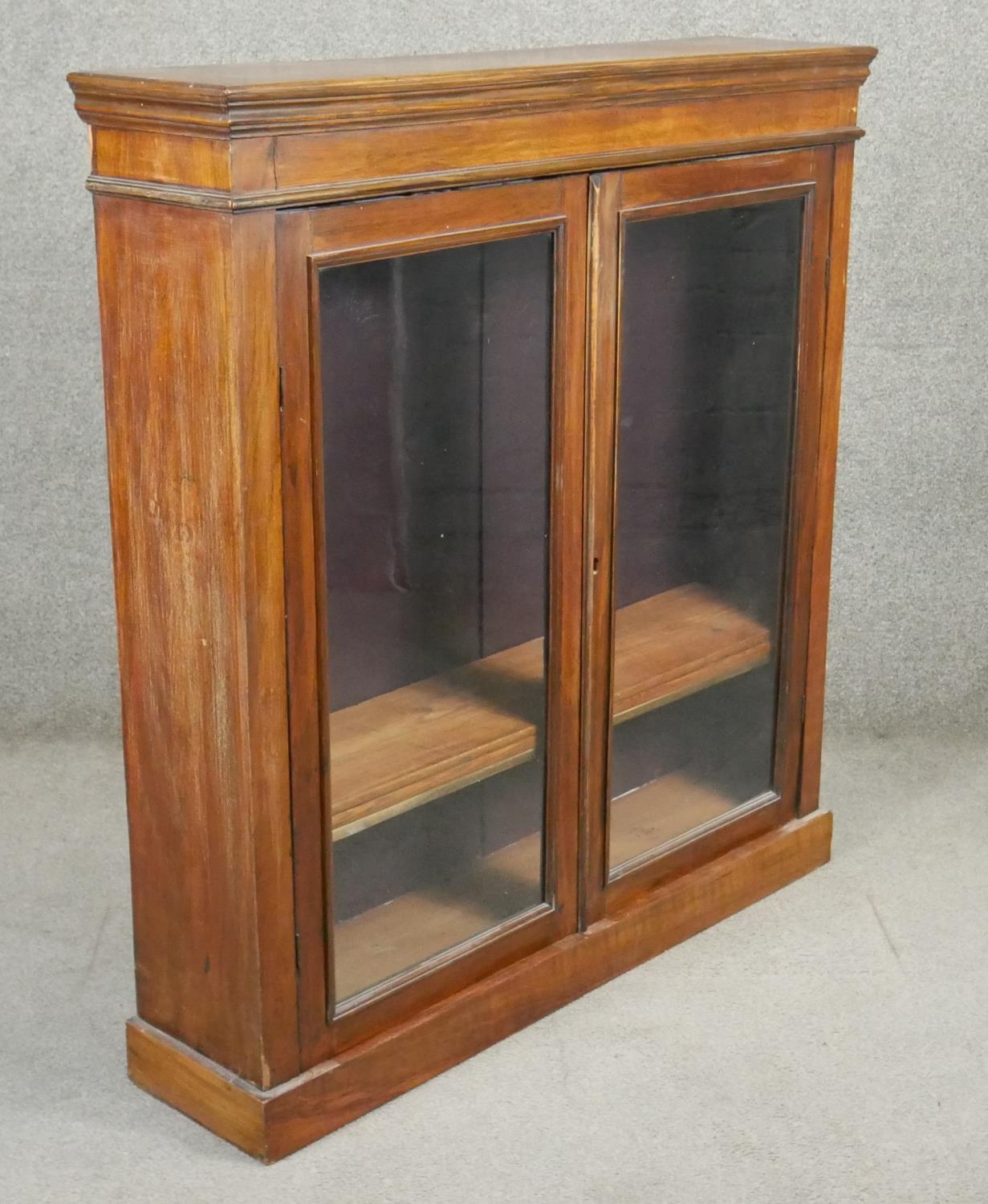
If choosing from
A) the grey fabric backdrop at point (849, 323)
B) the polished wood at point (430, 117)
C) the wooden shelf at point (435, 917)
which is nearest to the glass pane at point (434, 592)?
the wooden shelf at point (435, 917)

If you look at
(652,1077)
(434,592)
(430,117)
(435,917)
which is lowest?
(652,1077)

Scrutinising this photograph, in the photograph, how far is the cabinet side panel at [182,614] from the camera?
67.8 inches

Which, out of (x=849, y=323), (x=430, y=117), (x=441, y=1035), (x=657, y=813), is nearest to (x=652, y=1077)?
(x=441, y=1035)

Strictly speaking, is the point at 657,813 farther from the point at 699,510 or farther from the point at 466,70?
the point at 466,70

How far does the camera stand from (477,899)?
212cm

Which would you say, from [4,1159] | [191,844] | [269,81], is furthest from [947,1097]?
[269,81]

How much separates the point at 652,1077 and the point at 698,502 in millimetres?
706

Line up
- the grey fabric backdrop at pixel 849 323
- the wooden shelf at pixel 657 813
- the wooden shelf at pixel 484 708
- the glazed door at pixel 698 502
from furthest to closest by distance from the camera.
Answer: the grey fabric backdrop at pixel 849 323, the wooden shelf at pixel 657 813, the glazed door at pixel 698 502, the wooden shelf at pixel 484 708

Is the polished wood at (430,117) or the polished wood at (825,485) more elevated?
the polished wood at (430,117)

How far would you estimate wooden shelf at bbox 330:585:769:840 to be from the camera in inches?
77.9

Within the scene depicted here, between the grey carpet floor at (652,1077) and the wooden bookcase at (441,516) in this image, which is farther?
the grey carpet floor at (652,1077)

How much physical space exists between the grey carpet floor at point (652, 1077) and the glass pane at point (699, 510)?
21cm

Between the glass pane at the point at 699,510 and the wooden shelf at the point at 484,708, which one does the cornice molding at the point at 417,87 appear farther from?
the wooden shelf at the point at 484,708

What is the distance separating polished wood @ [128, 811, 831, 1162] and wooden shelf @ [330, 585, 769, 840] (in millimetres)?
249
